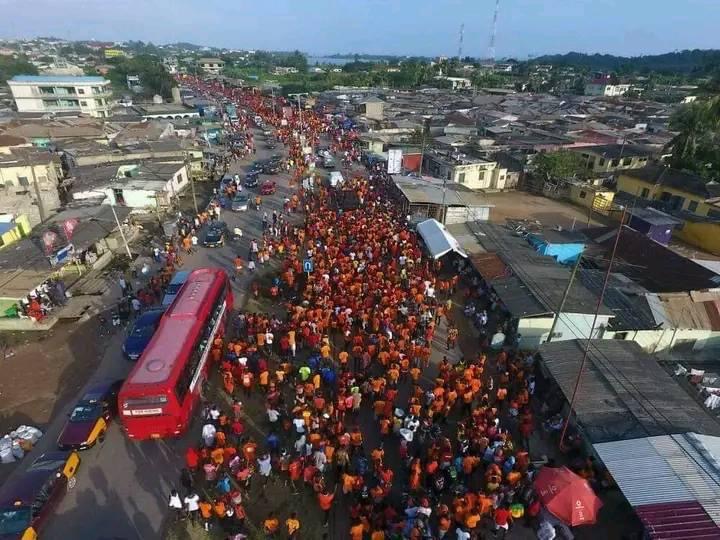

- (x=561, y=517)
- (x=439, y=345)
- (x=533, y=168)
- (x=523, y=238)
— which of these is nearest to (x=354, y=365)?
(x=439, y=345)

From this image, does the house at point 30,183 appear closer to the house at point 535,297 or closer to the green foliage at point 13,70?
the house at point 535,297

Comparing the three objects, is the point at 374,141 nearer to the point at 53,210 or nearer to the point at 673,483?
the point at 53,210

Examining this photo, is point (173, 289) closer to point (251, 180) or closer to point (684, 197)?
point (251, 180)

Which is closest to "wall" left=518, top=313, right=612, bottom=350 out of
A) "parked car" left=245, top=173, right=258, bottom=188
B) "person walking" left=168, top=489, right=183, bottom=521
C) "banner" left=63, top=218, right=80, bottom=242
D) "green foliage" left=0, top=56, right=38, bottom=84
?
"person walking" left=168, top=489, right=183, bottom=521

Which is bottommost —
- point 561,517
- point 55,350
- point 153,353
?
point 55,350

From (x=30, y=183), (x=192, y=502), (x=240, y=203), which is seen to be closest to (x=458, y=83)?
(x=240, y=203)
